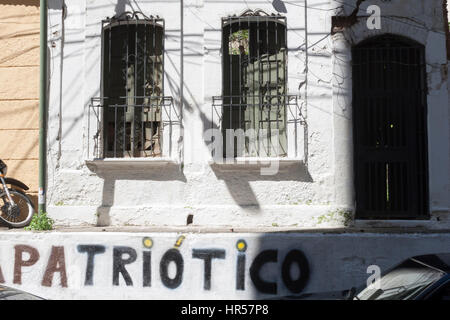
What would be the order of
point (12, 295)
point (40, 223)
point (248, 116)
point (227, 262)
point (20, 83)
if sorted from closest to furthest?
point (12, 295) → point (227, 262) → point (40, 223) → point (248, 116) → point (20, 83)

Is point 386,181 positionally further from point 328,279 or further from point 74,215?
point 74,215

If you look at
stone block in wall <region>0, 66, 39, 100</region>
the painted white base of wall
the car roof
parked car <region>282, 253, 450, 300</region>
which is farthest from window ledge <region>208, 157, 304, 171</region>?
the car roof

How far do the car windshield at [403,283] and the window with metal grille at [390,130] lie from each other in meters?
3.28

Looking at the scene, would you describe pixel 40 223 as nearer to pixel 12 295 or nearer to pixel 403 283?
pixel 12 295

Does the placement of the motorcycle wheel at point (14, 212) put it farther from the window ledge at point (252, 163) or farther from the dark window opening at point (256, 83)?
the dark window opening at point (256, 83)

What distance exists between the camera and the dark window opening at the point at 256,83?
7879mm

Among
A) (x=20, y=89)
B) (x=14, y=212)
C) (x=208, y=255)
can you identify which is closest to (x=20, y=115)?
(x=20, y=89)

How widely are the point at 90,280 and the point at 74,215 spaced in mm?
1372

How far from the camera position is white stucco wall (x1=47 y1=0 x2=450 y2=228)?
24.9 ft

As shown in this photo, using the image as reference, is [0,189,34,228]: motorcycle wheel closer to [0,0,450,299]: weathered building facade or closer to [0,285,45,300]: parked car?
[0,0,450,299]: weathered building facade

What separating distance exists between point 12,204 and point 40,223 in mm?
951

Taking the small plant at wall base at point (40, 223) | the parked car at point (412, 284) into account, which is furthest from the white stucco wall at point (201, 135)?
the parked car at point (412, 284)

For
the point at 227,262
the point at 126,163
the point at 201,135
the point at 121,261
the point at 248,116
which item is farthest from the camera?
the point at 248,116

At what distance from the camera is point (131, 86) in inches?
319
